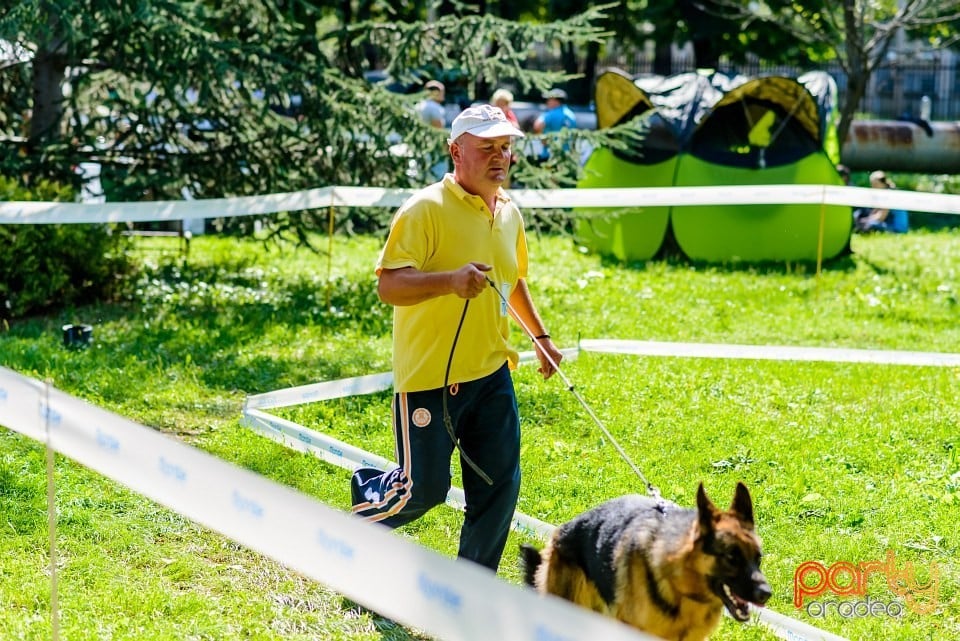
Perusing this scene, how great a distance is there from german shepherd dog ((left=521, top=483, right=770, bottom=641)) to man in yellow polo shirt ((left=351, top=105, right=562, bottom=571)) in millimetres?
444

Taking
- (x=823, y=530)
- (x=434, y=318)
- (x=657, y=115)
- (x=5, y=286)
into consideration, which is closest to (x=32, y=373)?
(x=5, y=286)

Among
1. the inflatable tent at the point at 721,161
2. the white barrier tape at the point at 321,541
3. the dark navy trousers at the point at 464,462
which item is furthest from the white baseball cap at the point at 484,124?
the inflatable tent at the point at 721,161

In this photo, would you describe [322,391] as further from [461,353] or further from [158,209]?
[158,209]

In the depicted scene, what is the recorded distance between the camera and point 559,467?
665 cm

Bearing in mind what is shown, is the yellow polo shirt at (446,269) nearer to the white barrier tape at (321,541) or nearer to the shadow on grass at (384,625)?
the shadow on grass at (384,625)

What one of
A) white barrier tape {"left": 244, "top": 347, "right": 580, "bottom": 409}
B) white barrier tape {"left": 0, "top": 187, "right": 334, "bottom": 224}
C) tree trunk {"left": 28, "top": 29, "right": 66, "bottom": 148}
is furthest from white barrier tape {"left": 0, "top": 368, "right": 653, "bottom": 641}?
tree trunk {"left": 28, "top": 29, "right": 66, "bottom": 148}

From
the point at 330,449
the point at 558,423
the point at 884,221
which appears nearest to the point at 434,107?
the point at 884,221

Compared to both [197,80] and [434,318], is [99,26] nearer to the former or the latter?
[197,80]

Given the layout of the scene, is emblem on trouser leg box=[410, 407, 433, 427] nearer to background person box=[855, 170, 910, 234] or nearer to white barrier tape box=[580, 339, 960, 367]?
white barrier tape box=[580, 339, 960, 367]

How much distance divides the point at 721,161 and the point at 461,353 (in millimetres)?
10515

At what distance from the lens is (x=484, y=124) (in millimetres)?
4379

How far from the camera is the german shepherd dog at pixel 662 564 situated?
358 centimetres

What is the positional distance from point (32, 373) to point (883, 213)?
40.8 ft

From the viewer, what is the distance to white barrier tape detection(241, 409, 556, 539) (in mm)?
5579
